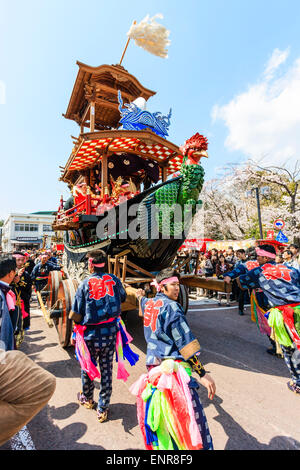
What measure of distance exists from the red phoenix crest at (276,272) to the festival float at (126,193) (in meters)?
1.62

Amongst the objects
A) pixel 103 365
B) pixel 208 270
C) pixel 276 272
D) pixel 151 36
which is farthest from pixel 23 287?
pixel 151 36

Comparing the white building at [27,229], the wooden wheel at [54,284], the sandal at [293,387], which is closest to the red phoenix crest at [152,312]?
the sandal at [293,387]

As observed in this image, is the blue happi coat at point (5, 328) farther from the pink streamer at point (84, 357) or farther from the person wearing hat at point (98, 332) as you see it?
the pink streamer at point (84, 357)

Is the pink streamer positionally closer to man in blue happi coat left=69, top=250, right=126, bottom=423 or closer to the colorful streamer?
man in blue happi coat left=69, top=250, right=126, bottom=423

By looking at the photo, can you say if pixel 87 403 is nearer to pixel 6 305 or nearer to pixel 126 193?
pixel 6 305

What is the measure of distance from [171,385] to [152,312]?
1.80 feet

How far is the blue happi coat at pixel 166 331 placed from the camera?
182 centimetres

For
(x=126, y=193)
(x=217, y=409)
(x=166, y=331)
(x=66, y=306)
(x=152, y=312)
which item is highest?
(x=126, y=193)

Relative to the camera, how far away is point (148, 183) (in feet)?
25.0

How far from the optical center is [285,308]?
10.5 feet

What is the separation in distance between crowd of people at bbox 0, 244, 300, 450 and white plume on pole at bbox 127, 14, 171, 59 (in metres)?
7.14

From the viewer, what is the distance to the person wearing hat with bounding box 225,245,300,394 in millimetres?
3055

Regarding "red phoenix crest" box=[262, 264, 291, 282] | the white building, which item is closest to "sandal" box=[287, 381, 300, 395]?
"red phoenix crest" box=[262, 264, 291, 282]
